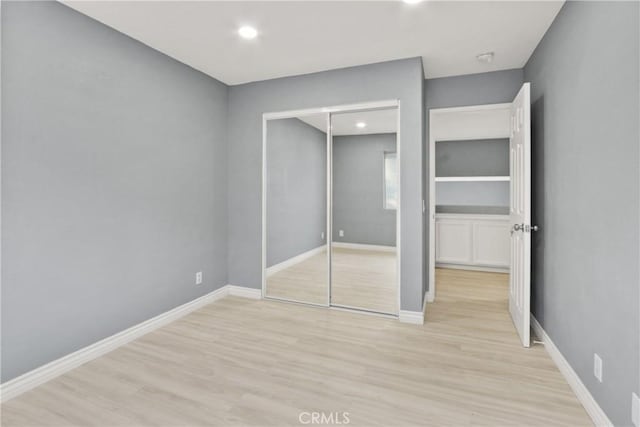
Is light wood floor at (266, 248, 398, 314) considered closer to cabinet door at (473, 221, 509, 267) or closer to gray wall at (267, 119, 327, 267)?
gray wall at (267, 119, 327, 267)

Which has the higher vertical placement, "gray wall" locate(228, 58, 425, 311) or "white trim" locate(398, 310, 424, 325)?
"gray wall" locate(228, 58, 425, 311)

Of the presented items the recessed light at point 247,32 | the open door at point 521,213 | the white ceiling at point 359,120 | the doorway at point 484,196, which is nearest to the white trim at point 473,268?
the doorway at point 484,196

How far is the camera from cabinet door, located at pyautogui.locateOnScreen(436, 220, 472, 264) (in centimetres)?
531

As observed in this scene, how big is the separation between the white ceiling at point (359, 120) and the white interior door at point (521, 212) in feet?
3.58

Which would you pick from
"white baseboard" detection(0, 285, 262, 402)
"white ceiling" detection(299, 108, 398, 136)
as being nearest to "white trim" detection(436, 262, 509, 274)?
"white ceiling" detection(299, 108, 398, 136)

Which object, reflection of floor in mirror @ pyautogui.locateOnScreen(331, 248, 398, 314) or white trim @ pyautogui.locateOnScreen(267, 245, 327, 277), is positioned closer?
reflection of floor in mirror @ pyautogui.locateOnScreen(331, 248, 398, 314)

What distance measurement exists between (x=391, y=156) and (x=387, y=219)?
26.0 inches

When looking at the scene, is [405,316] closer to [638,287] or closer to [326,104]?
[638,287]

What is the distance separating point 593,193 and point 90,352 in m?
3.50

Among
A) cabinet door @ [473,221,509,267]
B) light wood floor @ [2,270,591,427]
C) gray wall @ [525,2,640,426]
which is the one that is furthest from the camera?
cabinet door @ [473,221,509,267]

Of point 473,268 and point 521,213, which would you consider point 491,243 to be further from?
point 521,213

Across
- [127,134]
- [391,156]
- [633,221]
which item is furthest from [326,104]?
[633,221]

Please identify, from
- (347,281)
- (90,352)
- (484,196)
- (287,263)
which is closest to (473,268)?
(484,196)

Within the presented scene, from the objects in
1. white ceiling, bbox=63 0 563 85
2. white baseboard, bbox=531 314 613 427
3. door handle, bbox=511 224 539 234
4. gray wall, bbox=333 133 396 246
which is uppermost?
white ceiling, bbox=63 0 563 85
